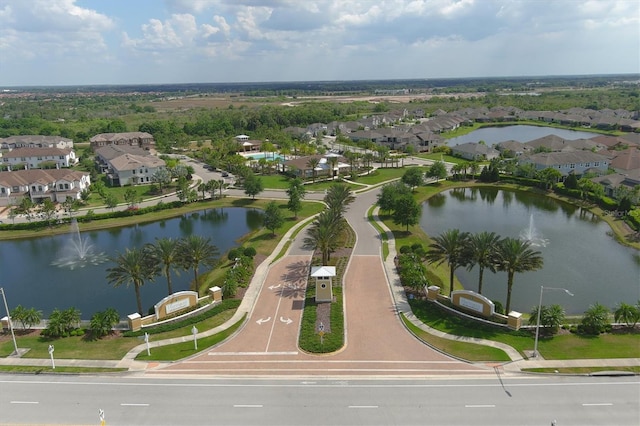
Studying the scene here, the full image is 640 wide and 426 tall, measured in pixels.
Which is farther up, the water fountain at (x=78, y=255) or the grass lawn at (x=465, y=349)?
the grass lawn at (x=465, y=349)

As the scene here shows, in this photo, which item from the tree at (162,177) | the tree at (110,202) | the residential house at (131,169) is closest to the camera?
the tree at (110,202)

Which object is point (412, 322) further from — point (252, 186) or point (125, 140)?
point (125, 140)

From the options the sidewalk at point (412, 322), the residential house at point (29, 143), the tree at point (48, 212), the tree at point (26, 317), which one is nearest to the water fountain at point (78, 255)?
the tree at point (48, 212)

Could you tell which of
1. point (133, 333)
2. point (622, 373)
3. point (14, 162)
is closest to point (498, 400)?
point (622, 373)

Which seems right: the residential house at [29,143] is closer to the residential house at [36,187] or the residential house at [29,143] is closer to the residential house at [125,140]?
the residential house at [125,140]

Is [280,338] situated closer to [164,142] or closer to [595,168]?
[595,168]

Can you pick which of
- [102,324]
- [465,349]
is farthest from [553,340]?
[102,324]
